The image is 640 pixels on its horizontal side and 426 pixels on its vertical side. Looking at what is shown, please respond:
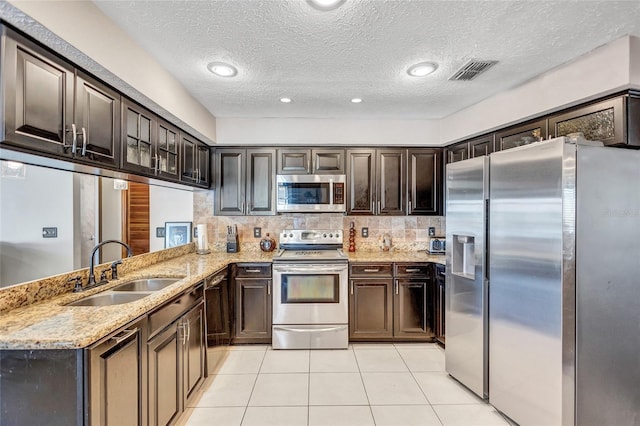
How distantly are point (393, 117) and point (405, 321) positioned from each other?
2.28 m

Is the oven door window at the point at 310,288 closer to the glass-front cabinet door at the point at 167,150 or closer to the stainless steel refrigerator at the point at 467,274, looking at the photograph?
the stainless steel refrigerator at the point at 467,274

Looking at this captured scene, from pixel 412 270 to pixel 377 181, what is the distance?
109cm

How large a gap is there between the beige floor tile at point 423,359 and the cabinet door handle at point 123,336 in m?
2.34

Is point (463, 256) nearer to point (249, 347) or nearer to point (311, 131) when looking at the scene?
point (311, 131)

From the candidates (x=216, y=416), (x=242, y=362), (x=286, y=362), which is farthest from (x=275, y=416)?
(x=242, y=362)

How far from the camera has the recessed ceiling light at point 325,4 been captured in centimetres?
157

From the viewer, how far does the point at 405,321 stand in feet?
10.9

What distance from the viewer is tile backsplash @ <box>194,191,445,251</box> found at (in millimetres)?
3859

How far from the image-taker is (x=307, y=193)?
3.54m

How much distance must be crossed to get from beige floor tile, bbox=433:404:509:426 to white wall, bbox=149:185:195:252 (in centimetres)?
295

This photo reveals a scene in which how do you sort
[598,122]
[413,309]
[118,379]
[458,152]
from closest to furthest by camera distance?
1. [118,379]
2. [598,122]
3. [413,309]
4. [458,152]

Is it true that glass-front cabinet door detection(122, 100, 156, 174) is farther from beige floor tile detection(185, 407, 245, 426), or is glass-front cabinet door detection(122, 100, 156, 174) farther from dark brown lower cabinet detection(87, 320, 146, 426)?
beige floor tile detection(185, 407, 245, 426)

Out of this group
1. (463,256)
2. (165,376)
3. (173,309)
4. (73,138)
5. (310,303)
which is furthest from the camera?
(310,303)

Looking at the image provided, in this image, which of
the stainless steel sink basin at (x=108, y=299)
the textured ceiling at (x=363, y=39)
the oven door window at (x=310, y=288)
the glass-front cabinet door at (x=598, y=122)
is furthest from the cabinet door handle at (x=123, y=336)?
the glass-front cabinet door at (x=598, y=122)
